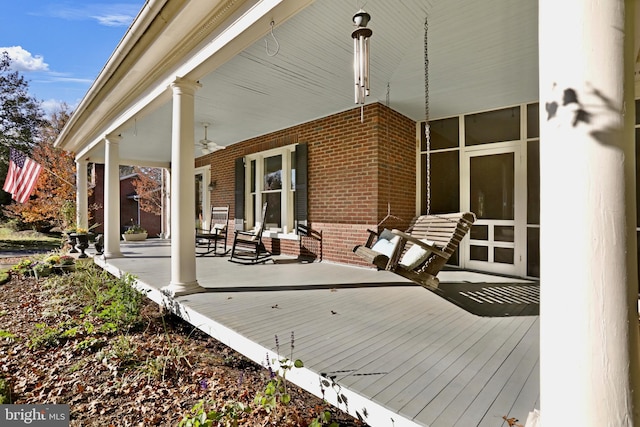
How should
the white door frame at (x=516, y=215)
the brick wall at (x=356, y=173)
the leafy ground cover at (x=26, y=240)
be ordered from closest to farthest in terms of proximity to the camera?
the white door frame at (x=516, y=215) → the brick wall at (x=356, y=173) → the leafy ground cover at (x=26, y=240)

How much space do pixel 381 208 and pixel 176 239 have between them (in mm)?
2981

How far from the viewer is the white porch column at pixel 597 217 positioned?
3.22 feet

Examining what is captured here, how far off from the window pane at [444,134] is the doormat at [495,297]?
246 cm

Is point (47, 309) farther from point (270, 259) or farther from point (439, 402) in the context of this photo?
point (439, 402)

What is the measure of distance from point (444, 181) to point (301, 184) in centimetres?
258

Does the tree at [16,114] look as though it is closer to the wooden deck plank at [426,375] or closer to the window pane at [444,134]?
the window pane at [444,134]

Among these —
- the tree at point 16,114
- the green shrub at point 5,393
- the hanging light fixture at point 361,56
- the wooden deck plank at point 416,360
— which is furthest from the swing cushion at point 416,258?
the tree at point 16,114

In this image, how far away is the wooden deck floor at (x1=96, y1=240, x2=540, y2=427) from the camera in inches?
63.0

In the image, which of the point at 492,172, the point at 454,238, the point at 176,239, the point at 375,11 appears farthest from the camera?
the point at 492,172

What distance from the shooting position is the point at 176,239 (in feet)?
11.6

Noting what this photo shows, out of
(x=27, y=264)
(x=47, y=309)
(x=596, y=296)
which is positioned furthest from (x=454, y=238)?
(x=27, y=264)

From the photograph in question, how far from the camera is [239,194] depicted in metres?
7.75

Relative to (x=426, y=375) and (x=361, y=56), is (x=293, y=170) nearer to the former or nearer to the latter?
(x=361, y=56)

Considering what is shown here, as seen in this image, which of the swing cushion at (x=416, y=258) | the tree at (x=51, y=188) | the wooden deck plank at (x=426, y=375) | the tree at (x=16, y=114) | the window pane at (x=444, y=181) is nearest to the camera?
the wooden deck plank at (x=426, y=375)
